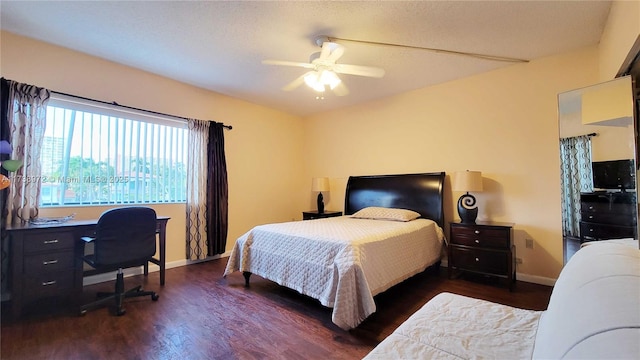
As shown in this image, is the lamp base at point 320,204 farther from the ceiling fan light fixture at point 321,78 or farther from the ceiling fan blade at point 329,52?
the ceiling fan blade at point 329,52

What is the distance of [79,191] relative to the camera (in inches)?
122

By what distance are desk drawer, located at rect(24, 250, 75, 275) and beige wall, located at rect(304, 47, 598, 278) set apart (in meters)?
3.92

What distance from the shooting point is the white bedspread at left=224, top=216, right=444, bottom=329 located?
2.12 m

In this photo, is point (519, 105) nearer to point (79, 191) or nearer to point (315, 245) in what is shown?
point (315, 245)

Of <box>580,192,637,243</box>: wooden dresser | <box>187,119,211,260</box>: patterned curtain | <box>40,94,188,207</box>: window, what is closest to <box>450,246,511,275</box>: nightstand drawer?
<box>580,192,637,243</box>: wooden dresser

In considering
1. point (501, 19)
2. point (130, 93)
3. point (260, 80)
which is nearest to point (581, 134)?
point (501, 19)

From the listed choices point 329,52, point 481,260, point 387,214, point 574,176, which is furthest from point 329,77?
point 481,260

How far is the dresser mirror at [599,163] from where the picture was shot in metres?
1.85

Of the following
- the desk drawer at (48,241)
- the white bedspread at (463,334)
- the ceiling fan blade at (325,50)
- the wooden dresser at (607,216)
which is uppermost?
the ceiling fan blade at (325,50)

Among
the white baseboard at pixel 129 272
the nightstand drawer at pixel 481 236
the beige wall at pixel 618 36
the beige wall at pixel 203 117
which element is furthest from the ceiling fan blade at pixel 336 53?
the white baseboard at pixel 129 272

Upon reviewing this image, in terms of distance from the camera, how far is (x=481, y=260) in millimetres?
3098

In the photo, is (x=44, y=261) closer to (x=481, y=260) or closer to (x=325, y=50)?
(x=325, y=50)

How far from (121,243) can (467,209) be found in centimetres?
370

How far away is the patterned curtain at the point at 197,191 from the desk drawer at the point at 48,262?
4.76 ft
